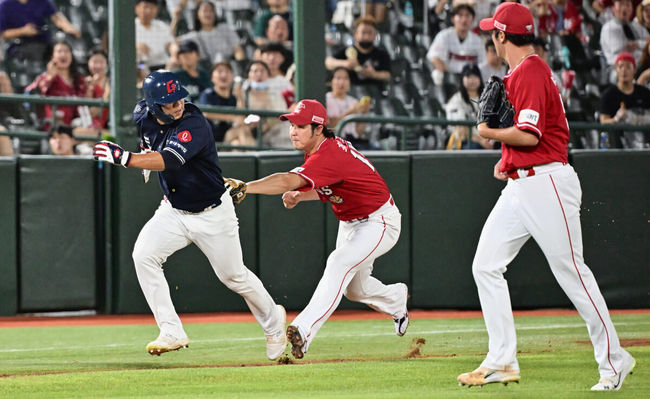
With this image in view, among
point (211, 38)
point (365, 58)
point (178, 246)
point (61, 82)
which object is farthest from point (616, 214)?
point (61, 82)

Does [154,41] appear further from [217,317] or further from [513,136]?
[513,136]

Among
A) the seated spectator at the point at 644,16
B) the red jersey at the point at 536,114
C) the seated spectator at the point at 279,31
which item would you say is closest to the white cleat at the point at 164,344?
the red jersey at the point at 536,114

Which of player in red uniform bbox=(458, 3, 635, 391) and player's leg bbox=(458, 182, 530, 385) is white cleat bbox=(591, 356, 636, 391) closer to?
player in red uniform bbox=(458, 3, 635, 391)

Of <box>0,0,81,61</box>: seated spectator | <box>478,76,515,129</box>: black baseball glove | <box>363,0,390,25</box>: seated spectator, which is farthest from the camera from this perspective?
<box>363,0,390,25</box>: seated spectator

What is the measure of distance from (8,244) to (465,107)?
554cm

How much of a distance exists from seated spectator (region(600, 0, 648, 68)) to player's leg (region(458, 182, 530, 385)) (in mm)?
8533

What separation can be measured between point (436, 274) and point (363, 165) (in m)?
3.83

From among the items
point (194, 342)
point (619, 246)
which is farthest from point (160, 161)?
point (619, 246)

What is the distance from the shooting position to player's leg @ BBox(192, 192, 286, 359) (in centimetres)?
690

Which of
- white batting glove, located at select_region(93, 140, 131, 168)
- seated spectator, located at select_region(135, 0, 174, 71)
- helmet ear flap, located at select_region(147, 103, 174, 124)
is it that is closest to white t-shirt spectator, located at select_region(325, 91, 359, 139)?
seated spectator, located at select_region(135, 0, 174, 71)

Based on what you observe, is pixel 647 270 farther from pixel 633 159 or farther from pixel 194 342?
pixel 194 342

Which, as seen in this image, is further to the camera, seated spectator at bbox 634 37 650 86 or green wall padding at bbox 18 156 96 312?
seated spectator at bbox 634 37 650 86

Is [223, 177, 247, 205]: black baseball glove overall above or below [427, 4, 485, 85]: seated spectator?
below

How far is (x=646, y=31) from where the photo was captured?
43.5ft
